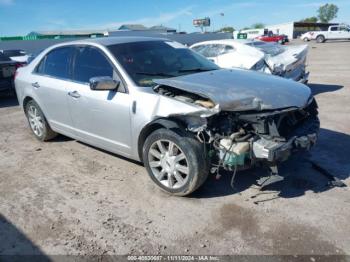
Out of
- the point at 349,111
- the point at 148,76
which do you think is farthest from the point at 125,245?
the point at 349,111

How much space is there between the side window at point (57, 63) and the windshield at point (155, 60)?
0.89 metres

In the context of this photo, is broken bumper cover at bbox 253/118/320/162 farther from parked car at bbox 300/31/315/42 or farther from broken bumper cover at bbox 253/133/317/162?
parked car at bbox 300/31/315/42

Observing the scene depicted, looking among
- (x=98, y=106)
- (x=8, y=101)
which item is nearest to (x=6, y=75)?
(x=8, y=101)

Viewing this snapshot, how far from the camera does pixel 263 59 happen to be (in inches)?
349

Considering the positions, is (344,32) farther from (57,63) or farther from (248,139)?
(248,139)

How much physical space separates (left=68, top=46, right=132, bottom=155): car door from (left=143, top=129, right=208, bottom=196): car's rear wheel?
44 centimetres

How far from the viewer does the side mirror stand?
399 cm

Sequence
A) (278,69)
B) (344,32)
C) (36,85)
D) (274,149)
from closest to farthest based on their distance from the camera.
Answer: (274,149), (36,85), (278,69), (344,32)

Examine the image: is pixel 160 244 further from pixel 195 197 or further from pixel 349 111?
pixel 349 111

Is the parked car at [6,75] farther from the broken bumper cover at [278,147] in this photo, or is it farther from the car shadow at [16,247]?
the broken bumper cover at [278,147]

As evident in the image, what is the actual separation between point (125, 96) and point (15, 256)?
2009 mm

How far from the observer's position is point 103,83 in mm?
4000

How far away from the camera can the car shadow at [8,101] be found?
32.7 feet

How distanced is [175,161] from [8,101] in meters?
8.73
